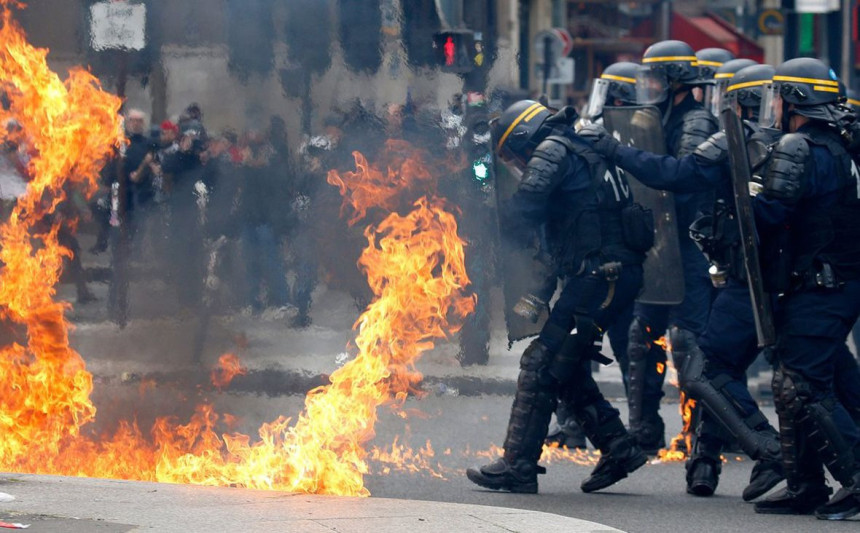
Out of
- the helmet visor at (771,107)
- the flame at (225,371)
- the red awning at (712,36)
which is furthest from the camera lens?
the red awning at (712,36)

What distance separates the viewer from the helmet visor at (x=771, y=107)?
608cm

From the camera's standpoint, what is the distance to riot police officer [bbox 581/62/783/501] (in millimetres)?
6164

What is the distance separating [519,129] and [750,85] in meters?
1.53

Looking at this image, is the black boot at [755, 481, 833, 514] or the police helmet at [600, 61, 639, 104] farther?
the police helmet at [600, 61, 639, 104]

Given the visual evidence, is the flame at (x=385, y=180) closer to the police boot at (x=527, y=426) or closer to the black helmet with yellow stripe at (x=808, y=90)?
the police boot at (x=527, y=426)

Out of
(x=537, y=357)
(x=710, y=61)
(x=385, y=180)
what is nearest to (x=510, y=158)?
(x=385, y=180)

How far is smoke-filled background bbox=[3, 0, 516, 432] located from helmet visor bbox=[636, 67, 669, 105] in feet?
3.90

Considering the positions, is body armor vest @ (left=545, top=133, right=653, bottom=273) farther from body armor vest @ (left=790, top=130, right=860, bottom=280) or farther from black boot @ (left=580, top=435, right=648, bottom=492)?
body armor vest @ (left=790, top=130, right=860, bottom=280)

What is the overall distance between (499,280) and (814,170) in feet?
5.33

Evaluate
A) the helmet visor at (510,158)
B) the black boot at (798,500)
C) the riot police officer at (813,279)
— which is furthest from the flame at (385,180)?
the black boot at (798,500)

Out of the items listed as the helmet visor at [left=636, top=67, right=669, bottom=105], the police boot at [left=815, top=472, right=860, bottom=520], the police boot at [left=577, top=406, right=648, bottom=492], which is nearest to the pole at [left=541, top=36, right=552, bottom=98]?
the helmet visor at [left=636, top=67, right=669, bottom=105]

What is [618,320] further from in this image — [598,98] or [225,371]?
[225,371]

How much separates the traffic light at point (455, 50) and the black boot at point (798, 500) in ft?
7.42

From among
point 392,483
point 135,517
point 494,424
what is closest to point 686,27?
point 494,424
